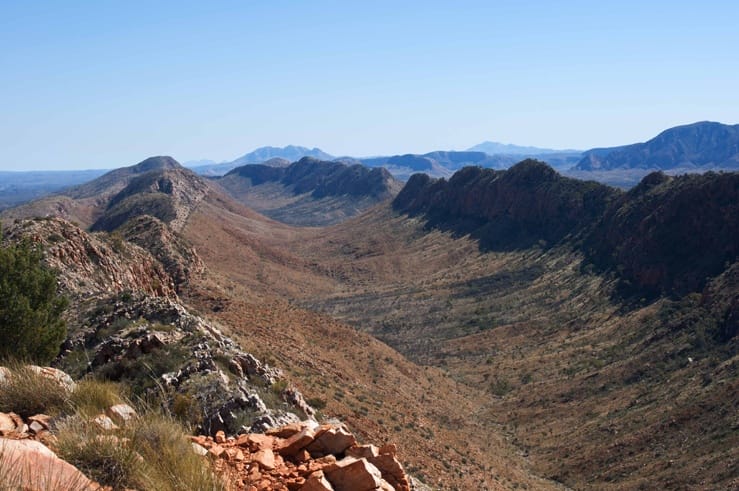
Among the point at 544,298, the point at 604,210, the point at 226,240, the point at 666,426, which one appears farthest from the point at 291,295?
the point at 666,426

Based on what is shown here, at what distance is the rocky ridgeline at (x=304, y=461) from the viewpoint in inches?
258

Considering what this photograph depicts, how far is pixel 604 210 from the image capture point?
2584 inches

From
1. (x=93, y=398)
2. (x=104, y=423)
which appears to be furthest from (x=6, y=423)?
(x=104, y=423)

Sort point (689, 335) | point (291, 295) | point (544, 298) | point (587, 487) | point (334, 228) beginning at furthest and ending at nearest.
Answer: point (334, 228)
point (291, 295)
point (544, 298)
point (689, 335)
point (587, 487)

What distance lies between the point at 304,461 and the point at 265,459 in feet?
1.91

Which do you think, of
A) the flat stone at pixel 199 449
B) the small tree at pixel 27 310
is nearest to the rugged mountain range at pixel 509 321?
the small tree at pixel 27 310

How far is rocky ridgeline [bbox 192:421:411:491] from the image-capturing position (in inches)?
258

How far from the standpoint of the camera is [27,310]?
1391 cm

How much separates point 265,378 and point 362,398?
35.2 ft

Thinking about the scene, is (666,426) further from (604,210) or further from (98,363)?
(604,210)

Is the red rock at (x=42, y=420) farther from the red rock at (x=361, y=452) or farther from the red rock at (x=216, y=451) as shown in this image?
the red rock at (x=361, y=452)

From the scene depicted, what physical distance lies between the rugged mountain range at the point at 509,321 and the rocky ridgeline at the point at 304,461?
683 cm

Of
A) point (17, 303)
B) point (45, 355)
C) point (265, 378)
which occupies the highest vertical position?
point (17, 303)

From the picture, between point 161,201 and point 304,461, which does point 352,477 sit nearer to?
Answer: point 304,461
